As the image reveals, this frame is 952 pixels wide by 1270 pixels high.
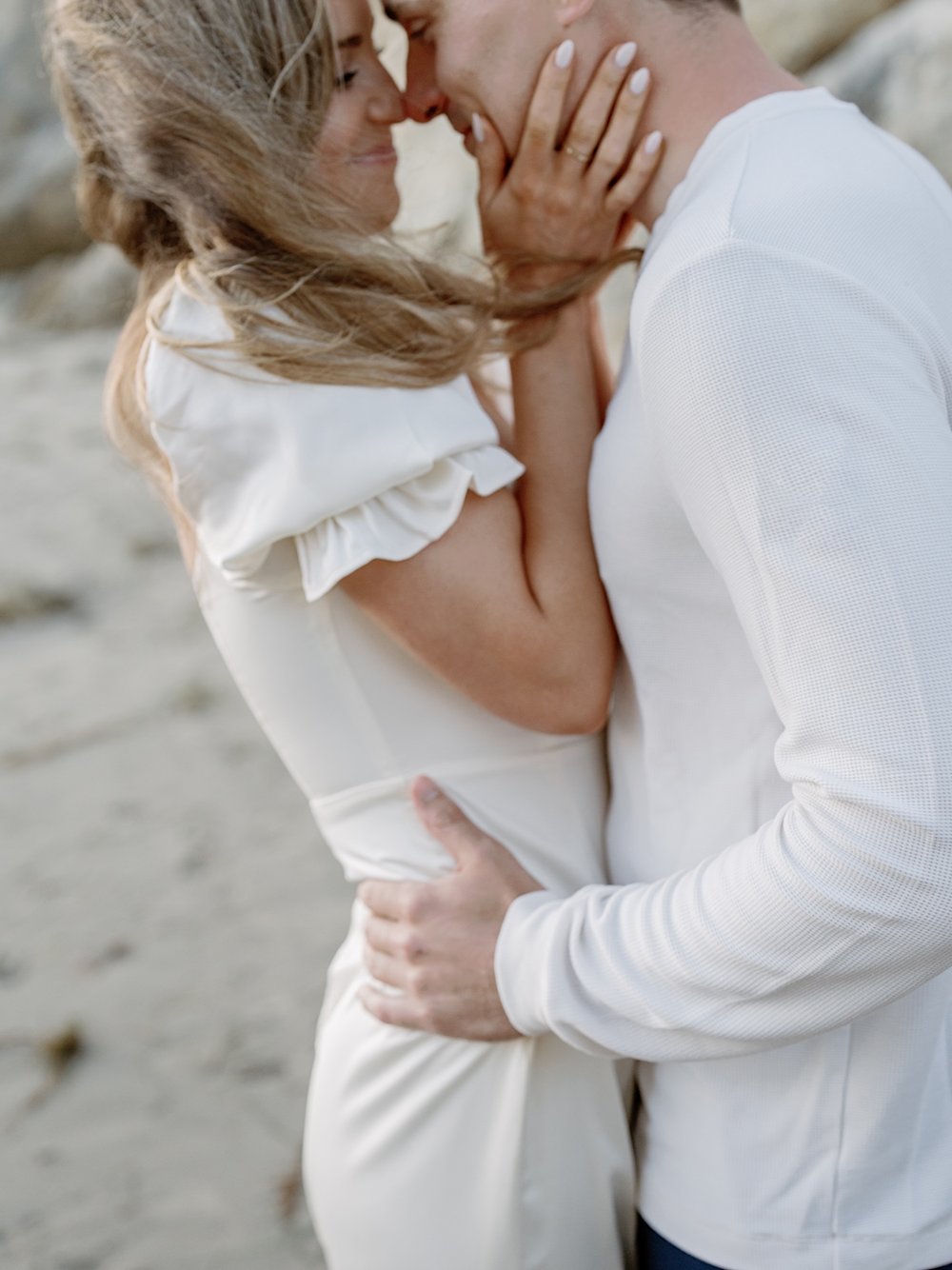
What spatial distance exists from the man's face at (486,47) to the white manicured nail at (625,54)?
2.6 inches

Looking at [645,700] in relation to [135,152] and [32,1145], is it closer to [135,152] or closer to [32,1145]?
[135,152]

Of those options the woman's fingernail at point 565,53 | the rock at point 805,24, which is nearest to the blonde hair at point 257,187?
the woman's fingernail at point 565,53

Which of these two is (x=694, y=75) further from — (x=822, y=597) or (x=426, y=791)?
(x=426, y=791)

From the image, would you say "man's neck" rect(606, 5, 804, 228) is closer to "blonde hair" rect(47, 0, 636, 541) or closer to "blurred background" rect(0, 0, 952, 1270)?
"blonde hair" rect(47, 0, 636, 541)

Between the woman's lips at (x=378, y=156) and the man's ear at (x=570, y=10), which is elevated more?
the man's ear at (x=570, y=10)

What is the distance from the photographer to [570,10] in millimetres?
1279

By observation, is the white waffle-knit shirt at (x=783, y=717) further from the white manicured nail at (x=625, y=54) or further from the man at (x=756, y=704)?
the white manicured nail at (x=625, y=54)

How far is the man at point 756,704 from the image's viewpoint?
0.94 m

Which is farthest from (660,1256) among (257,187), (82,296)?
(82,296)

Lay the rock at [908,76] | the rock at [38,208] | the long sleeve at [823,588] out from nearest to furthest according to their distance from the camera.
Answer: the long sleeve at [823,588]
the rock at [908,76]
the rock at [38,208]

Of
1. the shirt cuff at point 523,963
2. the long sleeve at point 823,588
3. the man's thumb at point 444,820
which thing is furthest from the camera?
the man's thumb at point 444,820

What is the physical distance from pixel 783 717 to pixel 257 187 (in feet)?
2.46

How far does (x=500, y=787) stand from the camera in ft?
4.78

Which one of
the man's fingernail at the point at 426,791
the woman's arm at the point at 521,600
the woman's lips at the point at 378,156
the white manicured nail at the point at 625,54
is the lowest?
the man's fingernail at the point at 426,791
